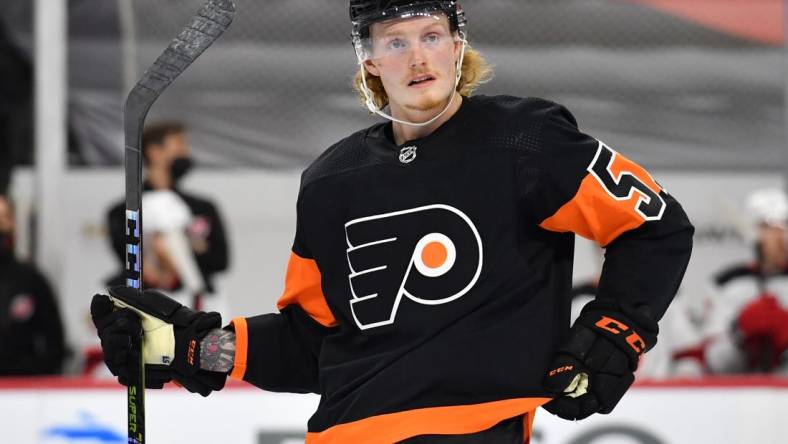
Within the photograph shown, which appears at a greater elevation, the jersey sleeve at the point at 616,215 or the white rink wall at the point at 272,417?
the jersey sleeve at the point at 616,215

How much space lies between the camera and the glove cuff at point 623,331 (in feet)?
6.27

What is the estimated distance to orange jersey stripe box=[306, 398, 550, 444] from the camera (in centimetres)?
192

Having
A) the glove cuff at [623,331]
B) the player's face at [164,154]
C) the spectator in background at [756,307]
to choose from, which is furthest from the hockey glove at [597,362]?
the player's face at [164,154]

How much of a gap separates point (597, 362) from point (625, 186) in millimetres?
259

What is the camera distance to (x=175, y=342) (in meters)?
2.24

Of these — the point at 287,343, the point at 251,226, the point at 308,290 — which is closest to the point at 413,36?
the point at 308,290

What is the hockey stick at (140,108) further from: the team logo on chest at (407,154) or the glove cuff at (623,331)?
the glove cuff at (623,331)

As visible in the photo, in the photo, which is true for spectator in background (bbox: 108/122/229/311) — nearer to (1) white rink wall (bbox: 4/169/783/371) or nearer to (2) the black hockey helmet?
(1) white rink wall (bbox: 4/169/783/371)

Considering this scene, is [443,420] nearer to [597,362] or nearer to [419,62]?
[597,362]

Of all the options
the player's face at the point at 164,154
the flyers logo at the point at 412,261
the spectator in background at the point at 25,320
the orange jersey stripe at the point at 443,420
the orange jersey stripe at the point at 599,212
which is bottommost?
the spectator in background at the point at 25,320

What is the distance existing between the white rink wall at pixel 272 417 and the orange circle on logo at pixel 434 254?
1.57 meters

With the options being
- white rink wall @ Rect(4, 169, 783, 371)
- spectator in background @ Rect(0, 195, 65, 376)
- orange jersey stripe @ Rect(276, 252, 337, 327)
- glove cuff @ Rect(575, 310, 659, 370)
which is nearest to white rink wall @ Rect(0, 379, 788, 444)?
spectator in background @ Rect(0, 195, 65, 376)

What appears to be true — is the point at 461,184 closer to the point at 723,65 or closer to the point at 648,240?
the point at 648,240

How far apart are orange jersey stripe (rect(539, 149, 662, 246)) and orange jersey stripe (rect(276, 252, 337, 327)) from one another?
16.1 inches
